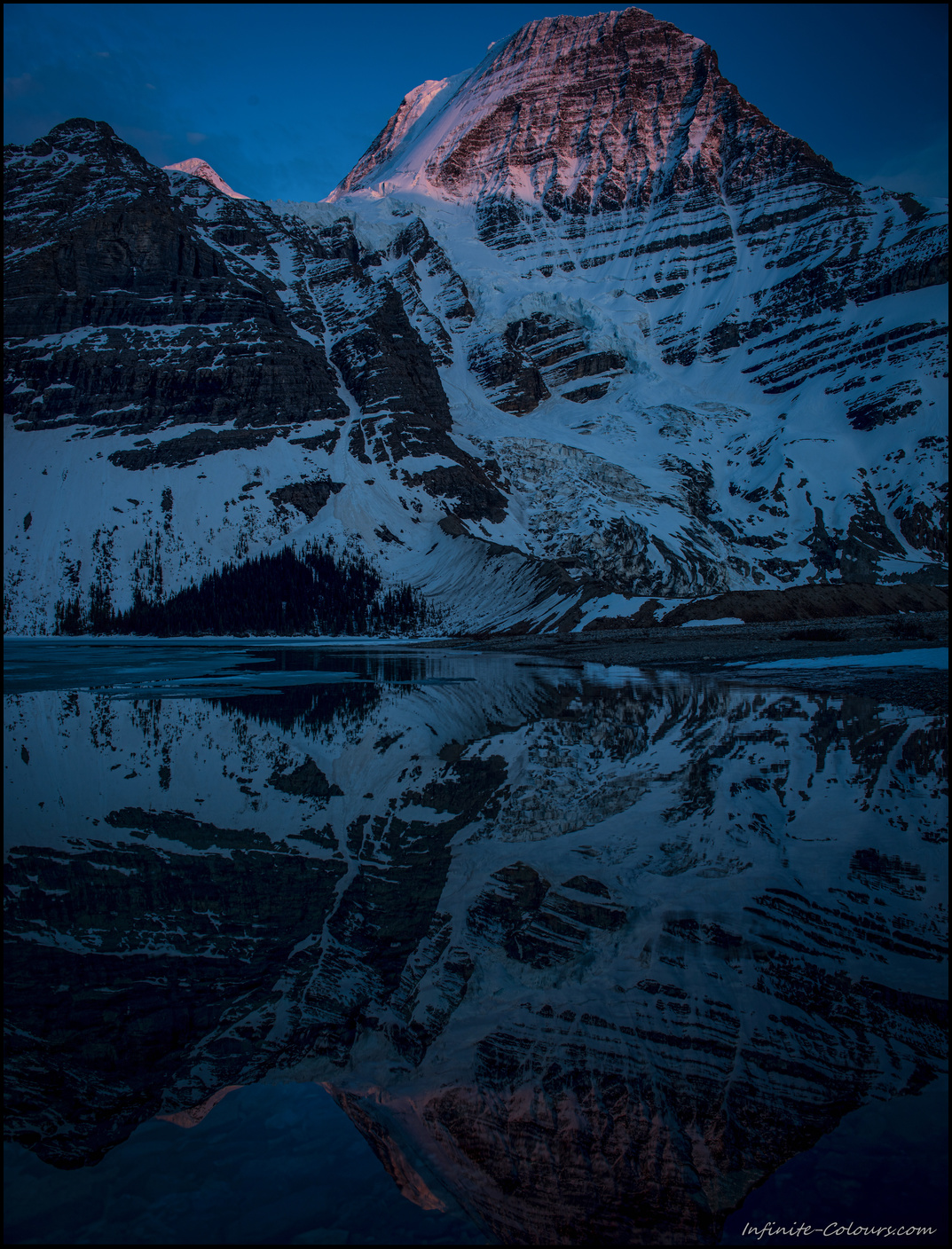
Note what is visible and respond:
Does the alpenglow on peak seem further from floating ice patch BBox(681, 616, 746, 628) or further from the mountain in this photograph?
floating ice patch BBox(681, 616, 746, 628)

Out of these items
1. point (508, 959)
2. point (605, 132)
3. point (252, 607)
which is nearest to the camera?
point (508, 959)

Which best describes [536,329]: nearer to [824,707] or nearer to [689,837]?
[824,707]

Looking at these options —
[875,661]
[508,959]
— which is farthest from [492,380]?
[508,959]

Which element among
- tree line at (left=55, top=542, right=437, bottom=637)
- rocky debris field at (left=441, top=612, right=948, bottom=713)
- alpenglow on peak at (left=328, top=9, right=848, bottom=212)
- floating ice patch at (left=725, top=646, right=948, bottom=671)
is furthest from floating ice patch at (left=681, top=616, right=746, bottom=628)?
alpenglow on peak at (left=328, top=9, right=848, bottom=212)

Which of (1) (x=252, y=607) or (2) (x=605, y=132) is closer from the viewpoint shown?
(1) (x=252, y=607)

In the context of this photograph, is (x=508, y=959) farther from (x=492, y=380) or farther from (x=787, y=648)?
(x=492, y=380)

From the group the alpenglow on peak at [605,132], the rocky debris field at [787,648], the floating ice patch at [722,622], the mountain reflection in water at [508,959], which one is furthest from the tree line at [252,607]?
the alpenglow on peak at [605,132]

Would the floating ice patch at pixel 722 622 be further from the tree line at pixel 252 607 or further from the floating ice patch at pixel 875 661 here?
the tree line at pixel 252 607
